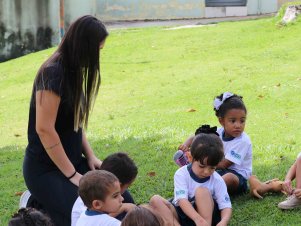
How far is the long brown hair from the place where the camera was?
416 cm

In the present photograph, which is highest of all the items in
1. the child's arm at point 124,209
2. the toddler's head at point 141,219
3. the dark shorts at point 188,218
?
the toddler's head at point 141,219

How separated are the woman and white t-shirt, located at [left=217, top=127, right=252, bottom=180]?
4.03ft

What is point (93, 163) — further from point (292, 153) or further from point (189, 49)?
point (189, 49)

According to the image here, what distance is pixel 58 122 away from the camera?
431 centimetres

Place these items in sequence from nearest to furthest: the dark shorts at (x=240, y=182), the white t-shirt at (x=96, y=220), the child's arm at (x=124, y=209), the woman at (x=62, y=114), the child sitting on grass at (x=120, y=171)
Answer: the white t-shirt at (x=96, y=220) → the child's arm at (x=124, y=209) → the child sitting on grass at (x=120, y=171) → the woman at (x=62, y=114) → the dark shorts at (x=240, y=182)

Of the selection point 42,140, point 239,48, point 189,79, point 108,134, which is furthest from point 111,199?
point 239,48

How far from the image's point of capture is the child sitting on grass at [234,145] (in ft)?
16.3

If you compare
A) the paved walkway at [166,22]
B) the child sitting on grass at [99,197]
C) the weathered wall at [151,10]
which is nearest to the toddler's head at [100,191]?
the child sitting on grass at [99,197]

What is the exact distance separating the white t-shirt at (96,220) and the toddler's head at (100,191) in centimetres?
4

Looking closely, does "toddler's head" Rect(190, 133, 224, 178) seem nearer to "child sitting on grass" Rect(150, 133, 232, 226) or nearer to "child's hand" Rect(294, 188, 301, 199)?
"child sitting on grass" Rect(150, 133, 232, 226)

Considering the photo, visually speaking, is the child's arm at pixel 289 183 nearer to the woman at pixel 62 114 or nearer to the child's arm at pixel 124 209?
the child's arm at pixel 124 209

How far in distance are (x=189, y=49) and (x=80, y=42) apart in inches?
361

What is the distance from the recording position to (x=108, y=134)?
7.97 metres

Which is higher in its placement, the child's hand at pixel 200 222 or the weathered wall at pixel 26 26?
the child's hand at pixel 200 222
